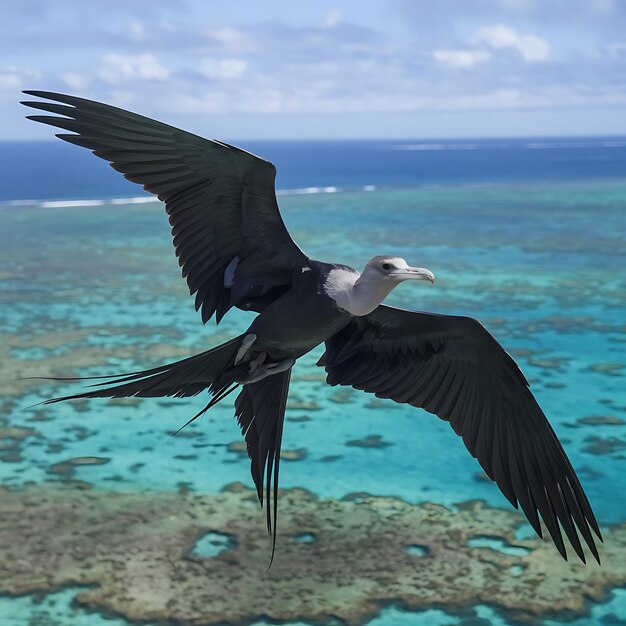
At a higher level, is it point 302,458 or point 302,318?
point 302,318

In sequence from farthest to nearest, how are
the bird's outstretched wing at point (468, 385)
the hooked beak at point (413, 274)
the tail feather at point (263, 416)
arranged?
the bird's outstretched wing at point (468, 385) → the tail feather at point (263, 416) → the hooked beak at point (413, 274)

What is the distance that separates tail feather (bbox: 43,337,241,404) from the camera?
9.75 feet

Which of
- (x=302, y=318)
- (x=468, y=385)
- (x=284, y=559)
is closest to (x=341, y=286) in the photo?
(x=302, y=318)

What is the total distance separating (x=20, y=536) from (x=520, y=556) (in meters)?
4.82

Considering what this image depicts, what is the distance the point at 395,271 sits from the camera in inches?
114

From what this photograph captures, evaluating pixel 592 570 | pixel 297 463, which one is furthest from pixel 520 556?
pixel 297 463

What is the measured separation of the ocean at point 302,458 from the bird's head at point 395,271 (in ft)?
17.8

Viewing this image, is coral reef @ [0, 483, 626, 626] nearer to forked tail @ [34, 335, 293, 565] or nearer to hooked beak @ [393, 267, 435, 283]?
forked tail @ [34, 335, 293, 565]

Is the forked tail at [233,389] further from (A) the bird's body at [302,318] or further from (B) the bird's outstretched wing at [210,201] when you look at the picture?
(B) the bird's outstretched wing at [210,201]

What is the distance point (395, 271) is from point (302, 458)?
8675mm

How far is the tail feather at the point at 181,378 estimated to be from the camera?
297 cm

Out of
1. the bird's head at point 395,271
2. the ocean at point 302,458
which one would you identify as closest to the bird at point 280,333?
the bird's head at point 395,271

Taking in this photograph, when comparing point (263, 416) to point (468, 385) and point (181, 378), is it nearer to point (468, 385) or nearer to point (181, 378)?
point (181, 378)

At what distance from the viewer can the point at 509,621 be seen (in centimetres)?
771
